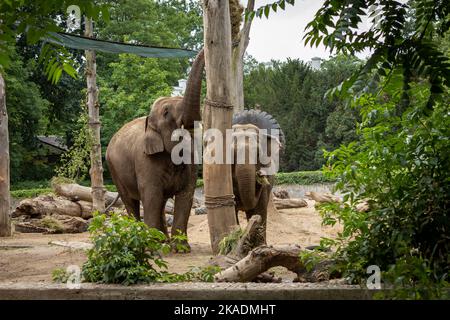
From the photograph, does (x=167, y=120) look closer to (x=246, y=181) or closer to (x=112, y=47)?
(x=246, y=181)

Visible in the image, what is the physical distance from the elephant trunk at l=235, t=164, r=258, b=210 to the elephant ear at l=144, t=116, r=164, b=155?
4.87 ft

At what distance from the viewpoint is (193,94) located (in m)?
9.75

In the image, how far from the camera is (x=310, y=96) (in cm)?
4184

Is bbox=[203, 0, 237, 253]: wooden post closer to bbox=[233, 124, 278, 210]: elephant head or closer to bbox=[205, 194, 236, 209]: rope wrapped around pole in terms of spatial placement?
bbox=[205, 194, 236, 209]: rope wrapped around pole

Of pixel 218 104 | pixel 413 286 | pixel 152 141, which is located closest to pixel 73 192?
pixel 152 141

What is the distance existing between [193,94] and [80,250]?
283 centimetres

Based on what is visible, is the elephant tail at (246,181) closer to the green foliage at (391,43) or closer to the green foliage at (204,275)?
the green foliage at (204,275)

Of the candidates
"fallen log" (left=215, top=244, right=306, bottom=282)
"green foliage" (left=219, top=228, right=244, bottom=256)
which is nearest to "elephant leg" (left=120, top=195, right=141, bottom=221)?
"green foliage" (left=219, top=228, right=244, bottom=256)

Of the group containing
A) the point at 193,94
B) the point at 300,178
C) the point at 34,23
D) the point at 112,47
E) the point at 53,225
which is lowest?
the point at 53,225

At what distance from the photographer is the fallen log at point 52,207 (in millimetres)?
16672

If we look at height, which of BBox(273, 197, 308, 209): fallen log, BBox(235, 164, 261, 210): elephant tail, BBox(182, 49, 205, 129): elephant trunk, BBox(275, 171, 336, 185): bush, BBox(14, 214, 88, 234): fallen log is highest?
BBox(182, 49, 205, 129): elephant trunk

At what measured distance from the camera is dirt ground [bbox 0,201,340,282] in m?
8.38

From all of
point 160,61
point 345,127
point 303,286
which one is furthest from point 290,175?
point 303,286
